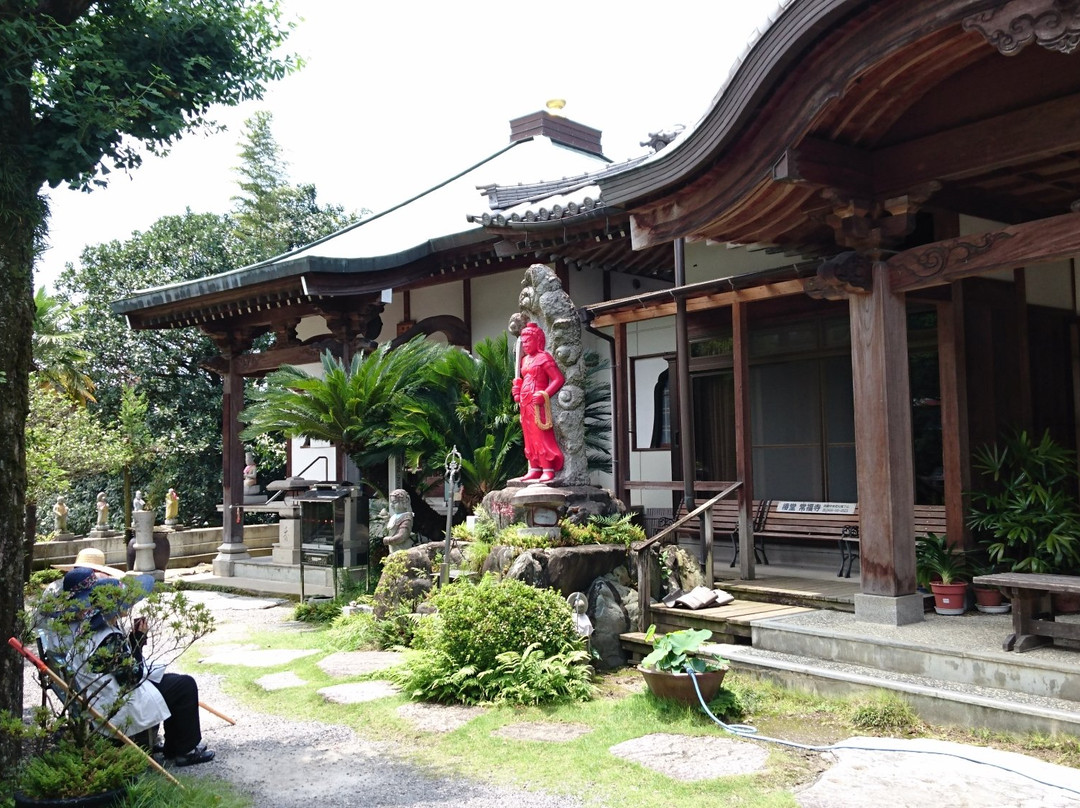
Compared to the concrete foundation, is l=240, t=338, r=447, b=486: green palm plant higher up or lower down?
higher up

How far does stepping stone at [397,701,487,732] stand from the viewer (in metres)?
Result: 6.42

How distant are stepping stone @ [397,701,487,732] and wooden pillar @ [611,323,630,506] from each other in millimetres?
4425

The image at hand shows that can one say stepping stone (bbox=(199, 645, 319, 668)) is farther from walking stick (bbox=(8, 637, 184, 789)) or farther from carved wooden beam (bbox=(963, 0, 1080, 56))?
carved wooden beam (bbox=(963, 0, 1080, 56))

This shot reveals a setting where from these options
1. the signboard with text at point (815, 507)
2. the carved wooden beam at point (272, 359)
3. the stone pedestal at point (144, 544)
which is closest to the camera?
the signboard with text at point (815, 507)

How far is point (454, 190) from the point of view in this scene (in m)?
17.9

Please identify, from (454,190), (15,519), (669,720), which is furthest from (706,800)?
(454,190)

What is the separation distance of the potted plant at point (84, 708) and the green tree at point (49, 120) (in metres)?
0.22

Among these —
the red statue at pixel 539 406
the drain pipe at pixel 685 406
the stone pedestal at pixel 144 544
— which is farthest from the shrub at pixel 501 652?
the stone pedestal at pixel 144 544

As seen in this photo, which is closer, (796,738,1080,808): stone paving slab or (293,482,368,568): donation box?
(796,738,1080,808): stone paving slab

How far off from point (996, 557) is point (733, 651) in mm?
2376

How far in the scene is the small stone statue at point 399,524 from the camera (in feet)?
34.7

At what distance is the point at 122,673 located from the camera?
534cm

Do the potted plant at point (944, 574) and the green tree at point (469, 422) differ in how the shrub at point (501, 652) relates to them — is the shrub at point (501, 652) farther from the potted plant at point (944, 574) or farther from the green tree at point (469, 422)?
the green tree at point (469, 422)

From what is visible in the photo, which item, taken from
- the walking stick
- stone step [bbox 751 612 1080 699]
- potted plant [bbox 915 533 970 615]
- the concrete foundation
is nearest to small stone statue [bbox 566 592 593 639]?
stone step [bbox 751 612 1080 699]
